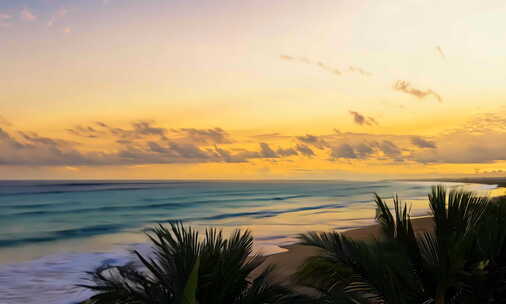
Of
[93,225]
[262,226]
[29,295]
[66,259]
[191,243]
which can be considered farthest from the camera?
[93,225]

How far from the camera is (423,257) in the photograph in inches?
191

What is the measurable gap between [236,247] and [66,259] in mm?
16648

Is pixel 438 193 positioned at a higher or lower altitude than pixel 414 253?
higher

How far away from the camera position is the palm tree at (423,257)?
168 inches

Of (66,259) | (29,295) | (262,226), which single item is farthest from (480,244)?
(262,226)

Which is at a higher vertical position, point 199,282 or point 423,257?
point 199,282

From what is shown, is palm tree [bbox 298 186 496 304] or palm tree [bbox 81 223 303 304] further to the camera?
palm tree [bbox 298 186 496 304]

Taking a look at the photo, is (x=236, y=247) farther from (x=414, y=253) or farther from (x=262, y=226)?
(x=262, y=226)

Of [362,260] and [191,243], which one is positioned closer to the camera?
[191,243]

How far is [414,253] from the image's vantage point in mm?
4617

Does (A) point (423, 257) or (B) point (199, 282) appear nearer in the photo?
(B) point (199, 282)

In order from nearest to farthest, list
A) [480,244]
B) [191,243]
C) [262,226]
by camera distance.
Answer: [191,243], [480,244], [262,226]

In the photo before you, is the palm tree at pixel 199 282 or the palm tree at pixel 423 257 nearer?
the palm tree at pixel 199 282

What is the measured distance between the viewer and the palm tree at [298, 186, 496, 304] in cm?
427
